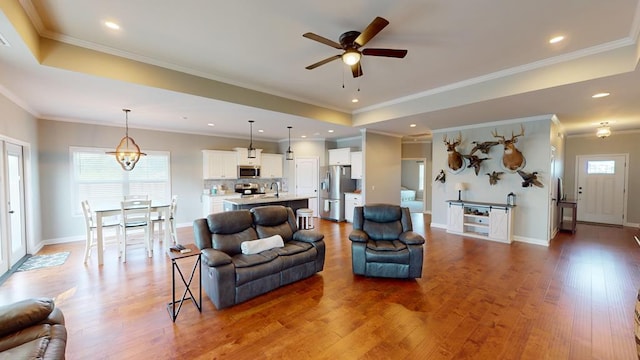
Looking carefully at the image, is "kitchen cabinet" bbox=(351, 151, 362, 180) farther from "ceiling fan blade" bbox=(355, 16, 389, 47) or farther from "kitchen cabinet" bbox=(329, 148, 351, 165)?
"ceiling fan blade" bbox=(355, 16, 389, 47)

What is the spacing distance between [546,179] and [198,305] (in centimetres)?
673

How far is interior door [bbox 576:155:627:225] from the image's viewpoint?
23.9ft

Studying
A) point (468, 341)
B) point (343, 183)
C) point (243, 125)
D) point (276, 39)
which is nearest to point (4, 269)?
point (243, 125)

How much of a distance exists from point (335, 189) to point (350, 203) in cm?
63

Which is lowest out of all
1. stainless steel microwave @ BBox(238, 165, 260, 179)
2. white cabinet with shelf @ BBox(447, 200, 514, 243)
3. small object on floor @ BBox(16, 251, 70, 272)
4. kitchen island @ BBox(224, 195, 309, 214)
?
small object on floor @ BBox(16, 251, 70, 272)

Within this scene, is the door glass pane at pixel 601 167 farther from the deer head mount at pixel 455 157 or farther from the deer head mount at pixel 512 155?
the deer head mount at pixel 455 157

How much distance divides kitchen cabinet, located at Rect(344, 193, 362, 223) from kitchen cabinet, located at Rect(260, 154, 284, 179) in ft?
8.71

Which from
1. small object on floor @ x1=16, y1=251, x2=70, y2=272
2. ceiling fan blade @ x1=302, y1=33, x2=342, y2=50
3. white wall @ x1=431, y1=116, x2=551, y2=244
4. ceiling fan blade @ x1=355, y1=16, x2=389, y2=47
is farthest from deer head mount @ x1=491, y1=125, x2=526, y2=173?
small object on floor @ x1=16, y1=251, x2=70, y2=272

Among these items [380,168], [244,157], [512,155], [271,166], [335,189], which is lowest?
[335,189]

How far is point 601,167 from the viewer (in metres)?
7.56

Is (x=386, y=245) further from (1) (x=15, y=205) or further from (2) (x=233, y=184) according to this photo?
(1) (x=15, y=205)

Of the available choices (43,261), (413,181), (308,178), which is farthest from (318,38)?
(413,181)

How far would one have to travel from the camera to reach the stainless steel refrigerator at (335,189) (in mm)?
7922

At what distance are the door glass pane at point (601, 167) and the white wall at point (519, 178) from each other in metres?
4.10
